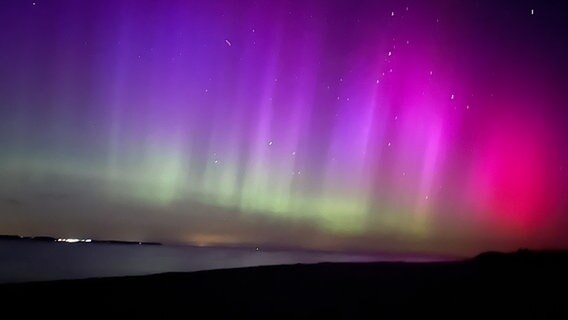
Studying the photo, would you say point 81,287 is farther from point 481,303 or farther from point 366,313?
point 481,303

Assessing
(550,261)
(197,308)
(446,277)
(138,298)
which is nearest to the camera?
(197,308)

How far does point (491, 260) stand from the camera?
56.0ft

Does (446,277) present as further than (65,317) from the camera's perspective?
Yes

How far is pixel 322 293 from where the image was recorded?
12.7 meters

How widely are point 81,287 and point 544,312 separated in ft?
31.0

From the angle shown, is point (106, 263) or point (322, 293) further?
point (106, 263)

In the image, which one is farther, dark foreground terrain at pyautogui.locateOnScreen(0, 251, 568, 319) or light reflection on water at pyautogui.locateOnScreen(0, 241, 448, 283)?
light reflection on water at pyautogui.locateOnScreen(0, 241, 448, 283)

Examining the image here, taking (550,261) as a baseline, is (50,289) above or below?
below

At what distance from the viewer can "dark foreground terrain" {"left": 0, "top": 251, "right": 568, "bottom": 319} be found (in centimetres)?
1048

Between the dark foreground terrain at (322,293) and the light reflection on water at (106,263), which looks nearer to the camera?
the dark foreground terrain at (322,293)

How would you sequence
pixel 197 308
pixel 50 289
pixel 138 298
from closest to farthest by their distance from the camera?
pixel 197 308, pixel 138 298, pixel 50 289

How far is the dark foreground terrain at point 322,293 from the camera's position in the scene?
1048cm

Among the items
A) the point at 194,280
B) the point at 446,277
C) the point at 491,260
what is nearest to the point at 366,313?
the point at 446,277

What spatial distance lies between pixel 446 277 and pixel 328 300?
383 cm
